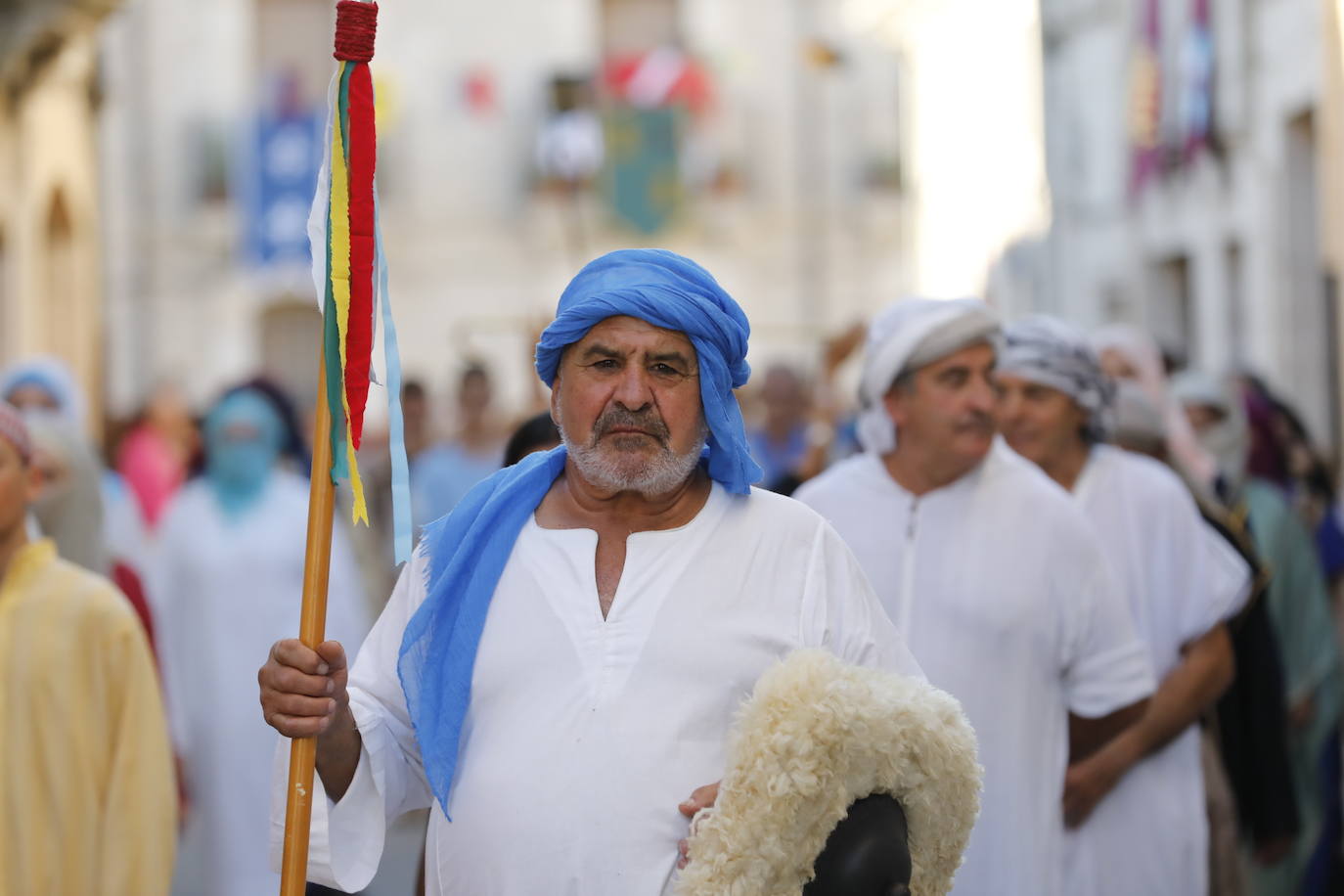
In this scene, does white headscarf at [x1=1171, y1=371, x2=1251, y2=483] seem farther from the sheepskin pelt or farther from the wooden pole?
the wooden pole

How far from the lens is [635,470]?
3.81 meters

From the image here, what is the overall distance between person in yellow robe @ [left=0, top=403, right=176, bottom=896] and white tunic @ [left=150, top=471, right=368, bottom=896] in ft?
9.12

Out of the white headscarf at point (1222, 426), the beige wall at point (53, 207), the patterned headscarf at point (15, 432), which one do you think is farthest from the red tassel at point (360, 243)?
the beige wall at point (53, 207)

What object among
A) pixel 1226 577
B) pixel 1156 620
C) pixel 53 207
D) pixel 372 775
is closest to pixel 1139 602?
pixel 1156 620

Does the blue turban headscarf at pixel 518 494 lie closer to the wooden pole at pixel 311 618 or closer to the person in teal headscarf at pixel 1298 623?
the wooden pole at pixel 311 618

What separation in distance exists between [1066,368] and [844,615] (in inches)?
97.2

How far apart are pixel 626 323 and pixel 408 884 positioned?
241 inches

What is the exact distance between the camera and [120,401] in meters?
28.2

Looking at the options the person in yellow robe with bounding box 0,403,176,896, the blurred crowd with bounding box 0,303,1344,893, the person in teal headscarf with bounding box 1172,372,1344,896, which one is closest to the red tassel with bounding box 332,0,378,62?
the person in yellow robe with bounding box 0,403,176,896

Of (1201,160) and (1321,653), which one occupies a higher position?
(1201,160)

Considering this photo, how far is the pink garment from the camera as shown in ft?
42.0

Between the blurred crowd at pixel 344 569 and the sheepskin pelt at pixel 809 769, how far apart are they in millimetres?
2636

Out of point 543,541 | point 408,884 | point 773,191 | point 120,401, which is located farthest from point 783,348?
point 543,541

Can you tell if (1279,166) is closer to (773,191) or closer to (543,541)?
(543,541)
